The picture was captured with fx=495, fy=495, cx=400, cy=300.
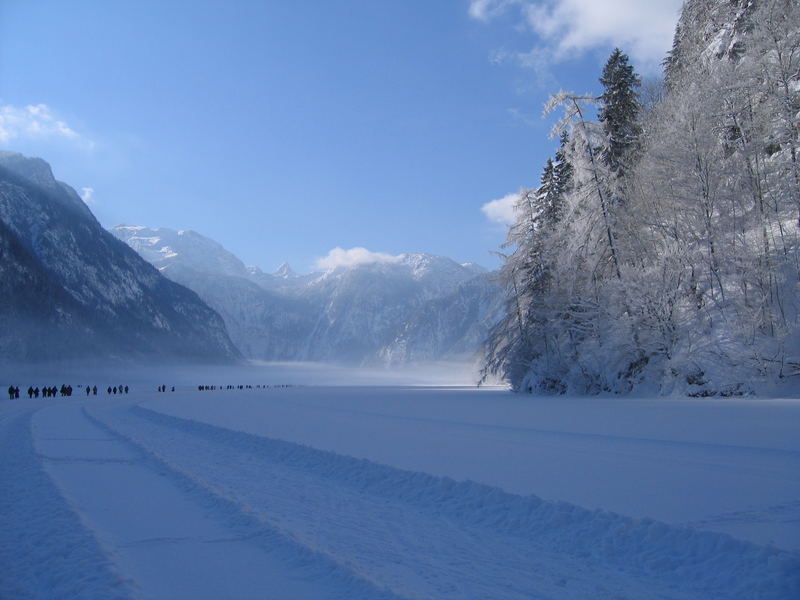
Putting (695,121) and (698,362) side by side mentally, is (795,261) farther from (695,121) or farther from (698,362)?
(695,121)

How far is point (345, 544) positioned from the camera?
554 cm

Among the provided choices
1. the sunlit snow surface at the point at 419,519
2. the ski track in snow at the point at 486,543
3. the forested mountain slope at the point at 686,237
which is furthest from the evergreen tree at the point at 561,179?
the ski track in snow at the point at 486,543

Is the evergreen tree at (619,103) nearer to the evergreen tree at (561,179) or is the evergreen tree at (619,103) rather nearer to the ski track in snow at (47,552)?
the evergreen tree at (561,179)

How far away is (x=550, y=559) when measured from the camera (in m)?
5.18

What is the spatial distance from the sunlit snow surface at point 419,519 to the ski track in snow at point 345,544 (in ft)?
0.08

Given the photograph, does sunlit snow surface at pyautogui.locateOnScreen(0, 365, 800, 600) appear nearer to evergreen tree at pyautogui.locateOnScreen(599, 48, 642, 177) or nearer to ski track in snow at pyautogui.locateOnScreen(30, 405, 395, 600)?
ski track in snow at pyautogui.locateOnScreen(30, 405, 395, 600)

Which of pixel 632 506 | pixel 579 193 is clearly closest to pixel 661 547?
pixel 632 506

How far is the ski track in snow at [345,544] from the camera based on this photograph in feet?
14.7

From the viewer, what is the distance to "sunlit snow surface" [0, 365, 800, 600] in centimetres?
459

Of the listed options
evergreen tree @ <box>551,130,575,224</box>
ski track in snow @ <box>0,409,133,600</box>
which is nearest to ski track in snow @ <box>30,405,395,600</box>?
ski track in snow @ <box>0,409,133,600</box>

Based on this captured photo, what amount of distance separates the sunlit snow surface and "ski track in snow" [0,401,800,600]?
2cm

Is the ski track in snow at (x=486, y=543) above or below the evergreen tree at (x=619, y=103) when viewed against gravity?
below

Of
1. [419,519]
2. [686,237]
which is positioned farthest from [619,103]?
[419,519]

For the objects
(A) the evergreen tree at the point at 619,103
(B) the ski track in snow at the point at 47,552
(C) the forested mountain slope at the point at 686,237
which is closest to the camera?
Answer: (B) the ski track in snow at the point at 47,552
